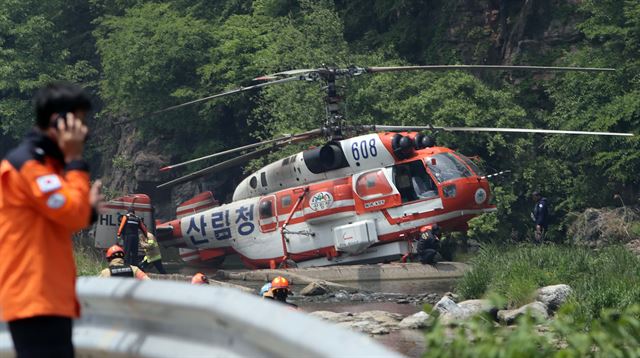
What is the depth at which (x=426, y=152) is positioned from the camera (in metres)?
22.4

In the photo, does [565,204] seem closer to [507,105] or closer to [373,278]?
[507,105]

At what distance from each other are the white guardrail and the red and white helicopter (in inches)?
575

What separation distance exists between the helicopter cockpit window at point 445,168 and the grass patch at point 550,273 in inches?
100

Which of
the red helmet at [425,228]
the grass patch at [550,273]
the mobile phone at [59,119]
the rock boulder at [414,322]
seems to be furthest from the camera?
the red helmet at [425,228]

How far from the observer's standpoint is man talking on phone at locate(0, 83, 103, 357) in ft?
17.0

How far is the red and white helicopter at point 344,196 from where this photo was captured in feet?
72.7

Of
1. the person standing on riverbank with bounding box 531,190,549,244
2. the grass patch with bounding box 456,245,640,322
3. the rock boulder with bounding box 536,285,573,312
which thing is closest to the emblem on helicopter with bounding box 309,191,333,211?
the grass patch with bounding box 456,245,640,322

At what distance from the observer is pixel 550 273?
17750 mm

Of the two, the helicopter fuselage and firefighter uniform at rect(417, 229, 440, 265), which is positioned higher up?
the helicopter fuselage

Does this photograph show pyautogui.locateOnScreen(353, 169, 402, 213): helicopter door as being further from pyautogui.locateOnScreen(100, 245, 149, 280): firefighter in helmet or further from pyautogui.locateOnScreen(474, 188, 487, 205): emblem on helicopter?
pyautogui.locateOnScreen(100, 245, 149, 280): firefighter in helmet

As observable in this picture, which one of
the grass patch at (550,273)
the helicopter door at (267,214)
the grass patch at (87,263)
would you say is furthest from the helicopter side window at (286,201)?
the grass patch at (550,273)

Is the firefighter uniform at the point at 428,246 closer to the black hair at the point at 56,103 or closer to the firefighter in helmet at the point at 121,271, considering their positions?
the firefighter in helmet at the point at 121,271

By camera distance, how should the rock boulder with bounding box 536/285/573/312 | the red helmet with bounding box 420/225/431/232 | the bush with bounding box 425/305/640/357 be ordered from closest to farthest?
the bush with bounding box 425/305/640/357, the rock boulder with bounding box 536/285/573/312, the red helmet with bounding box 420/225/431/232

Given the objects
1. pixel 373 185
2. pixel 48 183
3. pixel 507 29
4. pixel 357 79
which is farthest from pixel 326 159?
pixel 48 183
